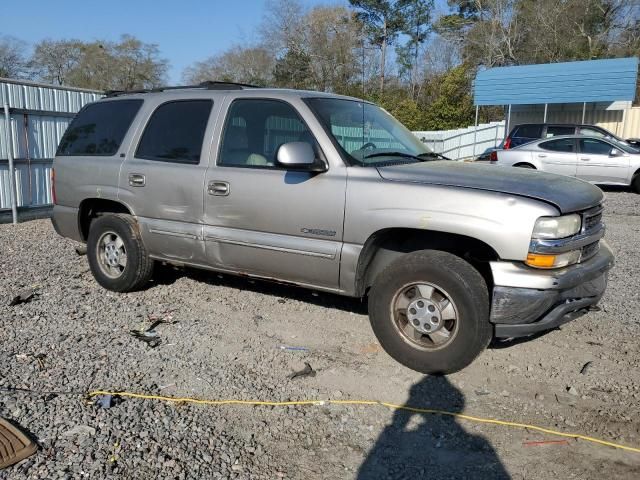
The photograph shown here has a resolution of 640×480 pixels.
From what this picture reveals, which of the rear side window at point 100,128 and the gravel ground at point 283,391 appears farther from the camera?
the rear side window at point 100,128

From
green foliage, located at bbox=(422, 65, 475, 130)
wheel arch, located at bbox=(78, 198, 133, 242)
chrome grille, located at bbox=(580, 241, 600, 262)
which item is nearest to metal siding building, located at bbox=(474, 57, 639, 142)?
green foliage, located at bbox=(422, 65, 475, 130)

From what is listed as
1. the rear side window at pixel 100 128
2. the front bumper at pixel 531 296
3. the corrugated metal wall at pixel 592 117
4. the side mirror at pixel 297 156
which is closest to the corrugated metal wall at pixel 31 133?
the rear side window at pixel 100 128

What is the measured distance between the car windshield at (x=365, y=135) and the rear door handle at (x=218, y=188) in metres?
0.97

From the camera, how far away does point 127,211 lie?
5555 mm

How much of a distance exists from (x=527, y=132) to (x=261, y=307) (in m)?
14.7

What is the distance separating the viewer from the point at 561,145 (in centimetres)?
1454

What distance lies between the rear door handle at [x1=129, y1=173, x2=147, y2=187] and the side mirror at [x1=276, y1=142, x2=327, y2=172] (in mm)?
1675

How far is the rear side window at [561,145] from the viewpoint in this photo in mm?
14453

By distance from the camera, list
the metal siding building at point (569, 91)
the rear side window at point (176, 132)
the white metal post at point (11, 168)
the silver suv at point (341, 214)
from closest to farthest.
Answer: the silver suv at point (341, 214), the rear side window at point (176, 132), the white metal post at point (11, 168), the metal siding building at point (569, 91)

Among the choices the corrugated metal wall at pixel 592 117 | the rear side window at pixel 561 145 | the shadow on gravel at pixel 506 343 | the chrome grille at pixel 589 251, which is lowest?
the shadow on gravel at pixel 506 343

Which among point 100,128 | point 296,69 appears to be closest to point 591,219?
point 100,128

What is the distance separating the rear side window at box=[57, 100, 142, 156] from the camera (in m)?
5.52

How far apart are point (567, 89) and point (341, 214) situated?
79.9 ft

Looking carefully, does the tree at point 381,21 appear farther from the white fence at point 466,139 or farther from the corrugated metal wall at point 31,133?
the corrugated metal wall at point 31,133
